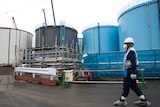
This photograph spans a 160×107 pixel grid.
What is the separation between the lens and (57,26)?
19.3 metres

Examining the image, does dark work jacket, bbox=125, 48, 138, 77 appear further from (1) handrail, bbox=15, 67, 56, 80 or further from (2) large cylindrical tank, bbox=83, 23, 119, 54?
(2) large cylindrical tank, bbox=83, 23, 119, 54

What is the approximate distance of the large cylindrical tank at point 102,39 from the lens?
2056 centimetres

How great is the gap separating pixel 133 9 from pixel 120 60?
743 centimetres

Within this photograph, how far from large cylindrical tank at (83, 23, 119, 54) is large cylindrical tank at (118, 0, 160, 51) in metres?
4.84

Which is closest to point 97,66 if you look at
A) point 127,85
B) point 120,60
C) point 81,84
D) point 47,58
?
point 120,60

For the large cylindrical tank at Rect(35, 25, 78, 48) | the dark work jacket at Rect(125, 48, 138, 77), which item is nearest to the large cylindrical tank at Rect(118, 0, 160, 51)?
the large cylindrical tank at Rect(35, 25, 78, 48)

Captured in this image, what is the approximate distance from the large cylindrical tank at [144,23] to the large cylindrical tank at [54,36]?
283 inches

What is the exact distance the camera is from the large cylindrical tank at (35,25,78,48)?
1838cm

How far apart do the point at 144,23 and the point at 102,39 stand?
7.44m

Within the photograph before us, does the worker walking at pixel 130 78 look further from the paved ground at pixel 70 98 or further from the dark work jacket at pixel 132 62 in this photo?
the paved ground at pixel 70 98

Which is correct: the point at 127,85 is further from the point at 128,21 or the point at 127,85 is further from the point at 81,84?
the point at 128,21

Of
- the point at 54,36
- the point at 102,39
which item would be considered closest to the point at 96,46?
the point at 102,39

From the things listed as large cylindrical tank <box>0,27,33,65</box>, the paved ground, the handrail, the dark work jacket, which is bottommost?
the paved ground

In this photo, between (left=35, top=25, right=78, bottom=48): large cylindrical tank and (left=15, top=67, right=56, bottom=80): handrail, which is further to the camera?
(left=35, top=25, right=78, bottom=48): large cylindrical tank
